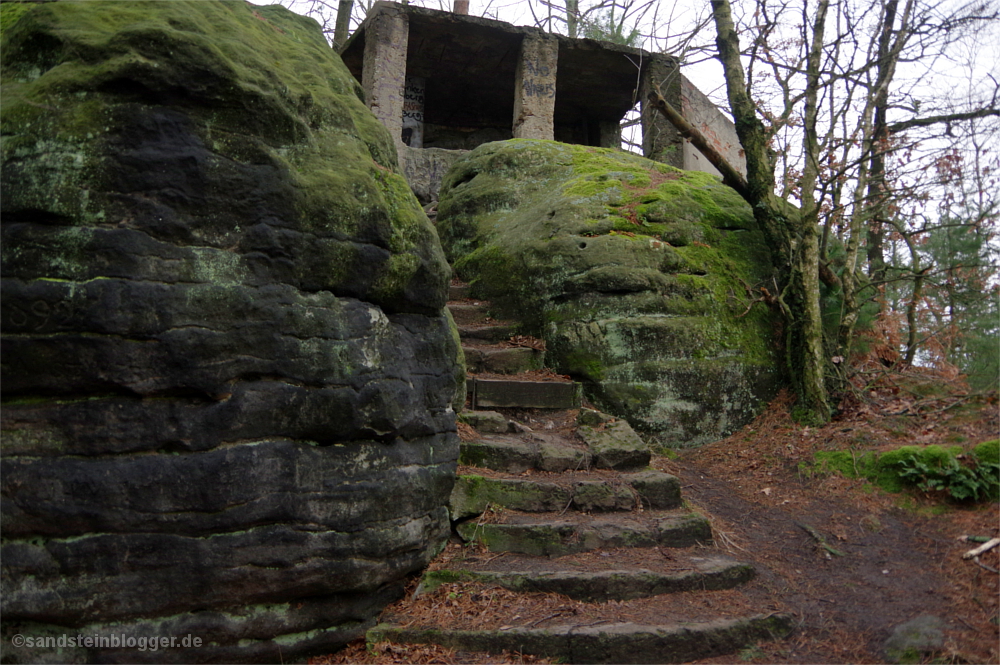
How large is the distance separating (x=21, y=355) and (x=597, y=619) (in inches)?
130

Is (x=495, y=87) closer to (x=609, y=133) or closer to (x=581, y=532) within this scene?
(x=609, y=133)

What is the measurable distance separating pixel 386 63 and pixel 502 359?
27.1 feet

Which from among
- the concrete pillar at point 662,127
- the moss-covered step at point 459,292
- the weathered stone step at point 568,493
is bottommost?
the weathered stone step at point 568,493

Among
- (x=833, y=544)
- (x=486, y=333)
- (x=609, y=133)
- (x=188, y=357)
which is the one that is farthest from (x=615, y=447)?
(x=609, y=133)

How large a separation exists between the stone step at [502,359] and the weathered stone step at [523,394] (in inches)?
14.5

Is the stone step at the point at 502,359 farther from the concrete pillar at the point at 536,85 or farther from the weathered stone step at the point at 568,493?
the concrete pillar at the point at 536,85

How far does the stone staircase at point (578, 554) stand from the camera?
138 inches

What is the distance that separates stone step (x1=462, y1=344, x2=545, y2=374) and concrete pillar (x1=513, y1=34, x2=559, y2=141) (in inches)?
294

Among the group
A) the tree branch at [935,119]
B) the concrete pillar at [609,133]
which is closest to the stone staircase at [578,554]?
the tree branch at [935,119]

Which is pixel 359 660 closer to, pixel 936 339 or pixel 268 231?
pixel 268 231

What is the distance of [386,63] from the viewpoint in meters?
12.2

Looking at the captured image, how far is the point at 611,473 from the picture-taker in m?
5.05

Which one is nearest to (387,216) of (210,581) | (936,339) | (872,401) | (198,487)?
(198,487)

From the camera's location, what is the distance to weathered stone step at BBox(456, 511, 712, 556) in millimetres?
4250
